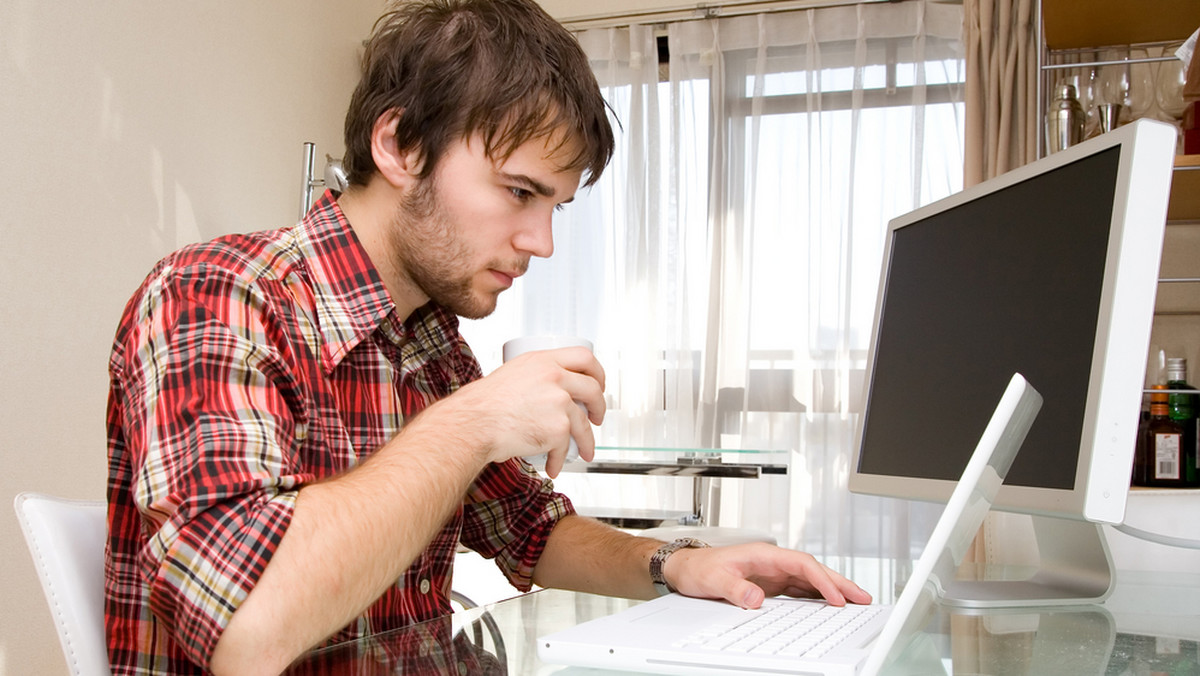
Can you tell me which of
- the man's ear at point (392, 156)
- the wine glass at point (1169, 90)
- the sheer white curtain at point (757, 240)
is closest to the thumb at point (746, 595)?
the man's ear at point (392, 156)

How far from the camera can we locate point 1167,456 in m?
2.32

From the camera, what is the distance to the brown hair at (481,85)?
1134mm

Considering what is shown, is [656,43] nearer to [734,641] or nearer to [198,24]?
[198,24]

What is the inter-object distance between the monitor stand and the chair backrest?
2.52 ft

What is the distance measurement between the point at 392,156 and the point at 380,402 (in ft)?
1.08

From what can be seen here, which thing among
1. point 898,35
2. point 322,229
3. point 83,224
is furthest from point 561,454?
point 898,35

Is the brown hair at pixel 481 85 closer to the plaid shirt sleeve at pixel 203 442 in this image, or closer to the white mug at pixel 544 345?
the white mug at pixel 544 345

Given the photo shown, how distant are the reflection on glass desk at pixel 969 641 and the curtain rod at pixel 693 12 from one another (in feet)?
9.08

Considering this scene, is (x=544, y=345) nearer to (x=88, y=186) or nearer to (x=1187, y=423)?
(x=88, y=186)

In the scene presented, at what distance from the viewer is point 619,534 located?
1182mm

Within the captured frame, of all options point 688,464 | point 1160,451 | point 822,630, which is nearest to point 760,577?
point 822,630

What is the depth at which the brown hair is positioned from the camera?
1.13m

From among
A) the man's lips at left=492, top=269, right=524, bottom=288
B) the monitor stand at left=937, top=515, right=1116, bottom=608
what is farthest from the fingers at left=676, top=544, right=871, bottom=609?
the man's lips at left=492, top=269, right=524, bottom=288

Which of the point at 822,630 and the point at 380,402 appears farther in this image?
the point at 380,402
